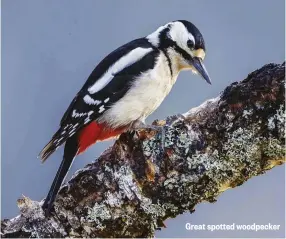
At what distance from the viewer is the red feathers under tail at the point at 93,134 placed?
4.94 ft

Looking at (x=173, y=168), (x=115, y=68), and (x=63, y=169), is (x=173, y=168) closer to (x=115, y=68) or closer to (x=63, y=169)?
(x=63, y=169)

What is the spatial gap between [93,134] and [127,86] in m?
0.21

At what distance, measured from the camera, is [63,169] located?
4.43 feet

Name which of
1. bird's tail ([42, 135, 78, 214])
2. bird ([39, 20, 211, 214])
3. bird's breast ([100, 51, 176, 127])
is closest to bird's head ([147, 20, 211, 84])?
bird ([39, 20, 211, 214])

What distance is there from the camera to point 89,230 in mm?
1141

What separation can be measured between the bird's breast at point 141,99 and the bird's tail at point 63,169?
0.17 meters

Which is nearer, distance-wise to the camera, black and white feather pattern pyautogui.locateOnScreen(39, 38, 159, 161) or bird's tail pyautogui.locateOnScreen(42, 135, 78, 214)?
bird's tail pyautogui.locateOnScreen(42, 135, 78, 214)

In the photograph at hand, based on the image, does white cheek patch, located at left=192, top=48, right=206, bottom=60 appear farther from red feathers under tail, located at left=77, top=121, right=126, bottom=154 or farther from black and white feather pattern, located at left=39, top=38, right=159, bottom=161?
red feathers under tail, located at left=77, top=121, right=126, bottom=154

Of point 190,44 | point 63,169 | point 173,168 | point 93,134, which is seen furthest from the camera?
point 190,44

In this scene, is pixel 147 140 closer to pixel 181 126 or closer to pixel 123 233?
pixel 181 126

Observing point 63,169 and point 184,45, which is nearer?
point 63,169

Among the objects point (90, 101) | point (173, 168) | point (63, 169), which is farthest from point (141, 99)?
point (173, 168)

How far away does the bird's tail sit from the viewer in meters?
1.17

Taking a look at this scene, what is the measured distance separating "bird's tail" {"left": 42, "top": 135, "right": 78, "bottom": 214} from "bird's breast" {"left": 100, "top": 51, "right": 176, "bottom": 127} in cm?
17
